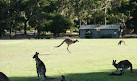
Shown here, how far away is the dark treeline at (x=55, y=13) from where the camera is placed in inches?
3216

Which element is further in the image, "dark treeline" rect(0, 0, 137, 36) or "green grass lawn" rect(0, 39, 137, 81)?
"dark treeline" rect(0, 0, 137, 36)

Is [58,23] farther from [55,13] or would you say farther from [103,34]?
[103,34]

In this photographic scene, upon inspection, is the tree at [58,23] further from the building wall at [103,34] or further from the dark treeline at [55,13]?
the building wall at [103,34]

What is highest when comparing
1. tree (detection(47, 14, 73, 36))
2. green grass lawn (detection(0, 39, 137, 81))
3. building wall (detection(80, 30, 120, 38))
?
tree (detection(47, 14, 73, 36))

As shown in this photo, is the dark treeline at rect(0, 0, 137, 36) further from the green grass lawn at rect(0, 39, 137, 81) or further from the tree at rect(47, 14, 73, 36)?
the green grass lawn at rect(0, 39, 137, 81)

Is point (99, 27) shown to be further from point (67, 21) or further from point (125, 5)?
point (125, 5)

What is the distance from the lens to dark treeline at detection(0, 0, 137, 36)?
81.7 metres

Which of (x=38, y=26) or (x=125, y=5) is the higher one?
(x=125, y=5)

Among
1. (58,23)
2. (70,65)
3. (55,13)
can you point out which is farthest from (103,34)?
(70,65)

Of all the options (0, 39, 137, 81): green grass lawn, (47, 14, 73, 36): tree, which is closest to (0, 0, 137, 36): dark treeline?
(47, 14, 73, 36): tree

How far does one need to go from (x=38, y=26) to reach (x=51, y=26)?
4596 mm

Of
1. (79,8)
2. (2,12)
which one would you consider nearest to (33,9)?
(2,12)

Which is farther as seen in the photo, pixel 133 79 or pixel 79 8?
pixel 79 8

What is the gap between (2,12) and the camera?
82062 millimetres
